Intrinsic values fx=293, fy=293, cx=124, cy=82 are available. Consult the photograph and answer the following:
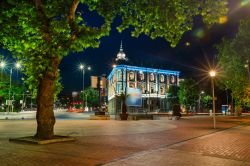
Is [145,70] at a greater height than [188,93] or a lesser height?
greater

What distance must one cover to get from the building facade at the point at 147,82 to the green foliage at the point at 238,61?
2217 inches

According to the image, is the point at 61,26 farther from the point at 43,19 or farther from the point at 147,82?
the point at 147,82

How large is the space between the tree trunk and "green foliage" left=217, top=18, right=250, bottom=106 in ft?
85.4

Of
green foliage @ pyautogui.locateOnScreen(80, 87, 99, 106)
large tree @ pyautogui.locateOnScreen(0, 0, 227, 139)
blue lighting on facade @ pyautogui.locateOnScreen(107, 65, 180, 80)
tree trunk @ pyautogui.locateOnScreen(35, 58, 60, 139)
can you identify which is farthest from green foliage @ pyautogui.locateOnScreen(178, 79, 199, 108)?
tree trunk @ pyautogui.locateOnScreen(35, 58, 60, 139)

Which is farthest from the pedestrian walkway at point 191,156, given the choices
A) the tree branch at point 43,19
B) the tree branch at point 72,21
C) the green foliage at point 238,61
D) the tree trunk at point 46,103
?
the green foliage at point 238,61

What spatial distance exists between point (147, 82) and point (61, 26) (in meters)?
93.4

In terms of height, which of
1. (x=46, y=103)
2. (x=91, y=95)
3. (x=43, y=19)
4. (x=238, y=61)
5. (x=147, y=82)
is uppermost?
(x=147, y=82)

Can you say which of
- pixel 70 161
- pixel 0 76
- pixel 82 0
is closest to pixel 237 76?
pixel 82 0

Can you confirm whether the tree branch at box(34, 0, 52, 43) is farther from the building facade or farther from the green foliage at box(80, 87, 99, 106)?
the green foliage at box(80, 87, 99, 106)

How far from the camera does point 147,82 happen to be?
346 ft

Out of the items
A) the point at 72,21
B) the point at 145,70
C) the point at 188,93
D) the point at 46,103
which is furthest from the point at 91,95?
the point at 72,21

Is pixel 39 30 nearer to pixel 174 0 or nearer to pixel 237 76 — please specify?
pixel 174 0

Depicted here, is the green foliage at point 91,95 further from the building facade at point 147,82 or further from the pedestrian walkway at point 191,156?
the pedestrian walkway at point 191,156

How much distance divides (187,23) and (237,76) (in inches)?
1034
